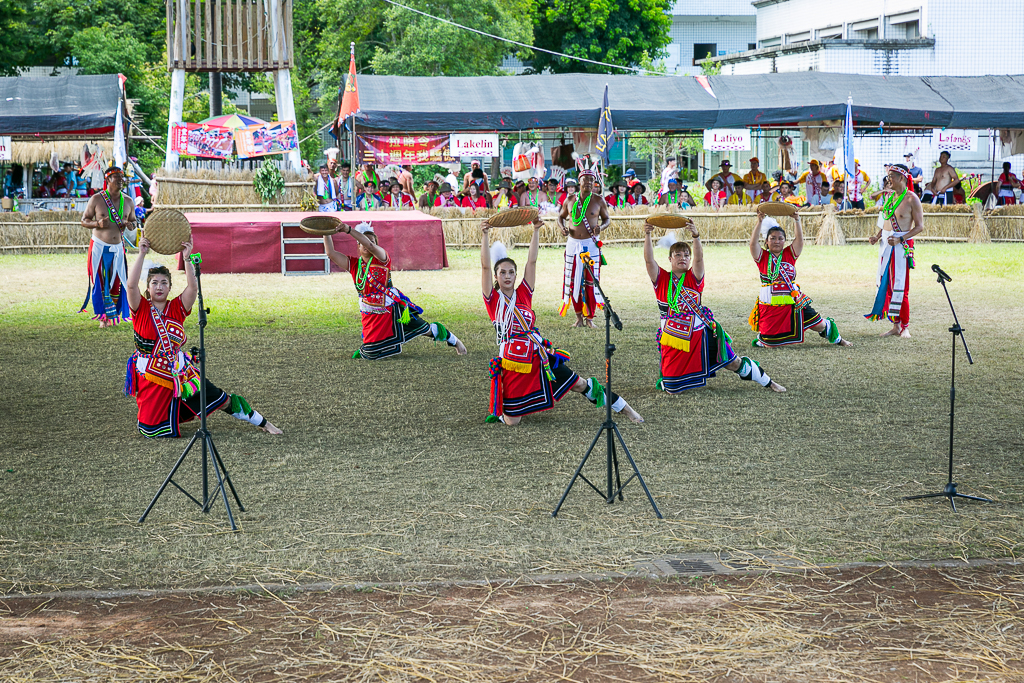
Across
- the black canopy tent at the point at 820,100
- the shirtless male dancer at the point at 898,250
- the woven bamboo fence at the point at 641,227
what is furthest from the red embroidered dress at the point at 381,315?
the black canopy tent at the point at 820,100

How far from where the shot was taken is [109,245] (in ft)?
38.1

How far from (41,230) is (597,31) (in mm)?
24902

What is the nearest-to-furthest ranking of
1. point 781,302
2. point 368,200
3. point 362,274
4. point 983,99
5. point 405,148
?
point 362,274, point 781,302, point 368,200, point 983,99, point 405,148

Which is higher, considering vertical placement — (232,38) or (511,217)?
(232,38)

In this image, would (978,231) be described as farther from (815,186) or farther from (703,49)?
(703,49)

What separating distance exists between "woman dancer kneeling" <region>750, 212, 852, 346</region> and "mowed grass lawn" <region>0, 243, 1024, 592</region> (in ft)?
0.83

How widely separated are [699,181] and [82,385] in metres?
30.7

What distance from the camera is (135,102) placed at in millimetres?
30281

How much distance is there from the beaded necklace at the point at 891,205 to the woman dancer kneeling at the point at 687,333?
3.49 metres

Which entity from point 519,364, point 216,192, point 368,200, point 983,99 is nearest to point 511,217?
point 519,364

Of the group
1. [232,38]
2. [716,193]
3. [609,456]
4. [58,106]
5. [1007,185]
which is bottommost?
[609,456]

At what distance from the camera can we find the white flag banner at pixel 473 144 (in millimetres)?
24125

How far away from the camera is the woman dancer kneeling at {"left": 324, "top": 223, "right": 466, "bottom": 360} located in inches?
383

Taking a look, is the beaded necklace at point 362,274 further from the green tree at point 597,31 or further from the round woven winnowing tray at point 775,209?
the green tree at point 597,31
